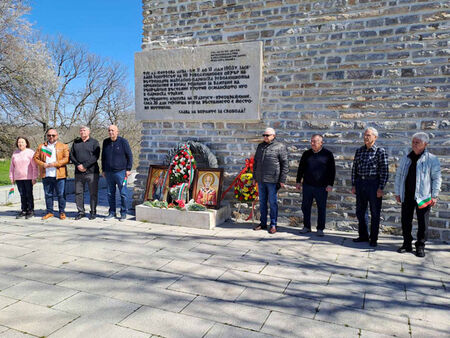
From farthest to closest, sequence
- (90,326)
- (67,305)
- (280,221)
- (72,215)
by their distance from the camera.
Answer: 1. (72,215)
2. (280,221)
3. (67,305)
4. (90,326)

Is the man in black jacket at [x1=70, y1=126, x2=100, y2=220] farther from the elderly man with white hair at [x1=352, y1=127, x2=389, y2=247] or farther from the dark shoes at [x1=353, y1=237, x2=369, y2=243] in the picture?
the dark shoes at [x1=353, y1=237, x2=369, y2=243]

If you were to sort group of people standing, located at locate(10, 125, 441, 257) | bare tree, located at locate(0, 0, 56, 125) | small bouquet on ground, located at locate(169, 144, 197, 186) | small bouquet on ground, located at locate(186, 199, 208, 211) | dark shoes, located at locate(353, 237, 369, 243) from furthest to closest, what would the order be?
bare tree, located at locate(0, 0, 56, 125), small bouquet on ground, located at locate(169, 144, 197, 186), small bouquet on ground, located at locate(186, 199, 208, 211), dark shoes, located at locate(353, 237, 369, 243), group of people standing, located at locate(10, 125, 441, 257)

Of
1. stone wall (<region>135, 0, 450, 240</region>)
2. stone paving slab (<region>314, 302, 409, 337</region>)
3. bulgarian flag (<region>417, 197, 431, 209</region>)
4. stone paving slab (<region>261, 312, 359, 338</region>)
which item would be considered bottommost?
stone paving slab (<region>314, 302, 409, 337</region>)

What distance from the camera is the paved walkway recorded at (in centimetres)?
268

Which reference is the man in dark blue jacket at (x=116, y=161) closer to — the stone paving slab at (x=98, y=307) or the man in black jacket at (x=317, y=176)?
the man in black jacket at (x=317, y=176)

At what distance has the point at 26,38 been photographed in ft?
39.1

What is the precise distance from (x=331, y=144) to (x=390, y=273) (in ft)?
7.75

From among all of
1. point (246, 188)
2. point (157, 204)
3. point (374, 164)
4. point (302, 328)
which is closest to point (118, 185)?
point (157, 204)

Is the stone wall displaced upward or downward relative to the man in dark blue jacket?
upward

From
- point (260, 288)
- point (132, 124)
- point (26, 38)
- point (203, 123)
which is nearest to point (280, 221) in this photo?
point (203, 123)

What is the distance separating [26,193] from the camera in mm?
6109

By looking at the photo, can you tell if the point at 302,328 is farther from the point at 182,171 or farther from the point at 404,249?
the point at 182,171

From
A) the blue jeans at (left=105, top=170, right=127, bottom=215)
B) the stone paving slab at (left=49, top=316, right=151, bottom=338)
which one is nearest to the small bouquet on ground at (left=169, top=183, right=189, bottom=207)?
the blue jeans at (left=105, top=170, right=127, bottom=215)

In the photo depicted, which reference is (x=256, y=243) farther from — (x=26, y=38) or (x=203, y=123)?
(x=26, y=38)
